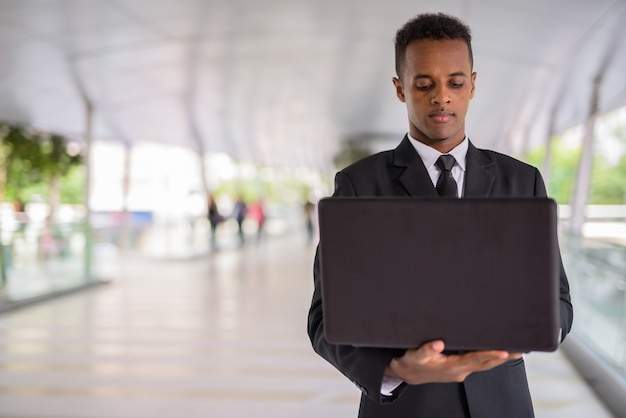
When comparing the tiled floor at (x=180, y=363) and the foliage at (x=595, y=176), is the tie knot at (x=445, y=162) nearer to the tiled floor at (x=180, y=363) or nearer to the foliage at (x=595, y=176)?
the tiled floor at (x=180, y=363)

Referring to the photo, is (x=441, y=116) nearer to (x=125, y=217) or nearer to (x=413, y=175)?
(x=413, y=175)

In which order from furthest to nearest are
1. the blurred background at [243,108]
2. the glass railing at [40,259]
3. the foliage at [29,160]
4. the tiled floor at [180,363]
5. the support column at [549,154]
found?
1. the foliage at [29,160]
2. the support column at [549,154]
3. the glass railing at [40,259]
4. the blurred background at [243,108]
5. the tiled floor at [180,363]

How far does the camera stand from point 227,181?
46.1 m

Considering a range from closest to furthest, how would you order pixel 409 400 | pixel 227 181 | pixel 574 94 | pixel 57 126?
pixel 409 400
pixel 574 94
pixel 57 126
pixel 227 181

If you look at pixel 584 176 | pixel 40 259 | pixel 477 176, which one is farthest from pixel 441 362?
pixel 40 259

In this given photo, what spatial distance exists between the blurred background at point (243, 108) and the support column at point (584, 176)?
30 mm

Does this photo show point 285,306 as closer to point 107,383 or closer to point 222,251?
point 107,383

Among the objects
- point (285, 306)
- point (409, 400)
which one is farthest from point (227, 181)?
point (409, 400)

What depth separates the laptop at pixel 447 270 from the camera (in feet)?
3.44

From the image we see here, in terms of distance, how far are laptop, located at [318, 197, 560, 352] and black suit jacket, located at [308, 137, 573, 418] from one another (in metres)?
0.23

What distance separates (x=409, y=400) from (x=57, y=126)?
18083mm

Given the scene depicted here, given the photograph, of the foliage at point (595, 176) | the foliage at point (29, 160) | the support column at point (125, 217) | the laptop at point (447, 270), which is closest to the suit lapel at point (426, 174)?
the laptop at point (447, 270)

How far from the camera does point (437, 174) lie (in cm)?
142

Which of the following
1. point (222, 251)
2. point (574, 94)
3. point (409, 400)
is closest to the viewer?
point (409, 400)
